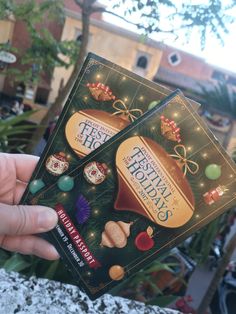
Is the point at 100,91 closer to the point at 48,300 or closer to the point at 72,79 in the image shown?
the point at 48,300

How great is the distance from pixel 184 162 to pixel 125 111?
111 millimetres

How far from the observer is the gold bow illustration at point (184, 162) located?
0.45 m

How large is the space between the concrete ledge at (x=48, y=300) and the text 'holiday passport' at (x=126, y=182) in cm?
8

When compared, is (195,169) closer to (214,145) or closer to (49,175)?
(214,145)

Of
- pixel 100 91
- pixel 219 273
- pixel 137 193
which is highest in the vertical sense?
pixel 100 91

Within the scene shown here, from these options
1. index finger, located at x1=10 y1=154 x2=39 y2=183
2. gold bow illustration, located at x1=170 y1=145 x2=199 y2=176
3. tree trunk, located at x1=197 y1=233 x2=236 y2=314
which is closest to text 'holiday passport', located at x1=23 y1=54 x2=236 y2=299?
gold bow illustration, located at x1=170 y1=145 x2=199 y2=176

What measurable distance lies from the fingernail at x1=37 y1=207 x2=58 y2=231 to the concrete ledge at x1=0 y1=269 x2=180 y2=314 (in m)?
0.12

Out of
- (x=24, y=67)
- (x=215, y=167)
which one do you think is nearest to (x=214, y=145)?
(x=215, y=167)

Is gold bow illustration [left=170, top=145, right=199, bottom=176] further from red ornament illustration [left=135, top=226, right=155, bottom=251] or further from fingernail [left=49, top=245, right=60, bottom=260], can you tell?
fingernail [left=49, top=245, right=60, bottom=260]

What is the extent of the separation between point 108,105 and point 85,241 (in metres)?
0.20

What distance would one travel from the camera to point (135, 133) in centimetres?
46

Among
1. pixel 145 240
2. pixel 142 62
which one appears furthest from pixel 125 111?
pixel 142 62

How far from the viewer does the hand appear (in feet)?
1.60

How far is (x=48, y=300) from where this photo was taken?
0.53 metres
